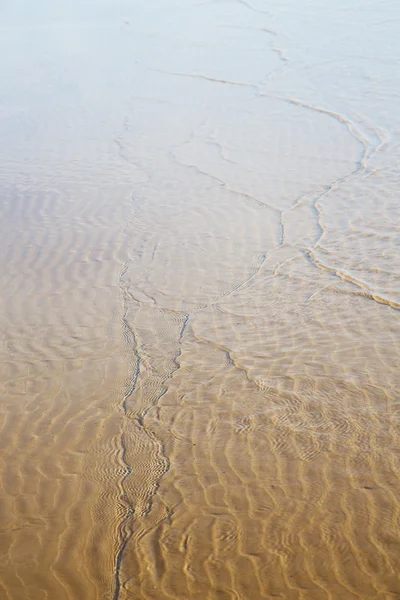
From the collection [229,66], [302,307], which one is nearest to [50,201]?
[302,307]

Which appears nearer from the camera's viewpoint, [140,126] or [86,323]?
[86,323]

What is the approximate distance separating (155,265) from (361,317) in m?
2.50

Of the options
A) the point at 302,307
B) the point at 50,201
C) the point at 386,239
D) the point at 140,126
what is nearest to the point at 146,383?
the point at 302,307

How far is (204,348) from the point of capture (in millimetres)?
5316

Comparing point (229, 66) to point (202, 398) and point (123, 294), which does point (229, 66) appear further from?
point (202, 398)

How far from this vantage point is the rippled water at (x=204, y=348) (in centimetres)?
338

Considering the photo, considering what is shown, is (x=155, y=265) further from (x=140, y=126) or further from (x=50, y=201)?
(x=140, y=126)

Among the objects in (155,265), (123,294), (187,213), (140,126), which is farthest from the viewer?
(140,126)

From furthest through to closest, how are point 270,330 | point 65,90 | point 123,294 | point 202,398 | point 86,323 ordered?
point 65,90 < point 123,294 < point 86,323 < point 270,330 < point 202,398

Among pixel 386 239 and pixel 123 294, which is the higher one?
pixel 386 239

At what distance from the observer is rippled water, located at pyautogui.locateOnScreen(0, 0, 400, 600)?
338 centimetres

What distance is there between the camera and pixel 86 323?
233 inches

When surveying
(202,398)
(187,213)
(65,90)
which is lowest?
(65,90)

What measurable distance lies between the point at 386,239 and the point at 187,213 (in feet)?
8.65
